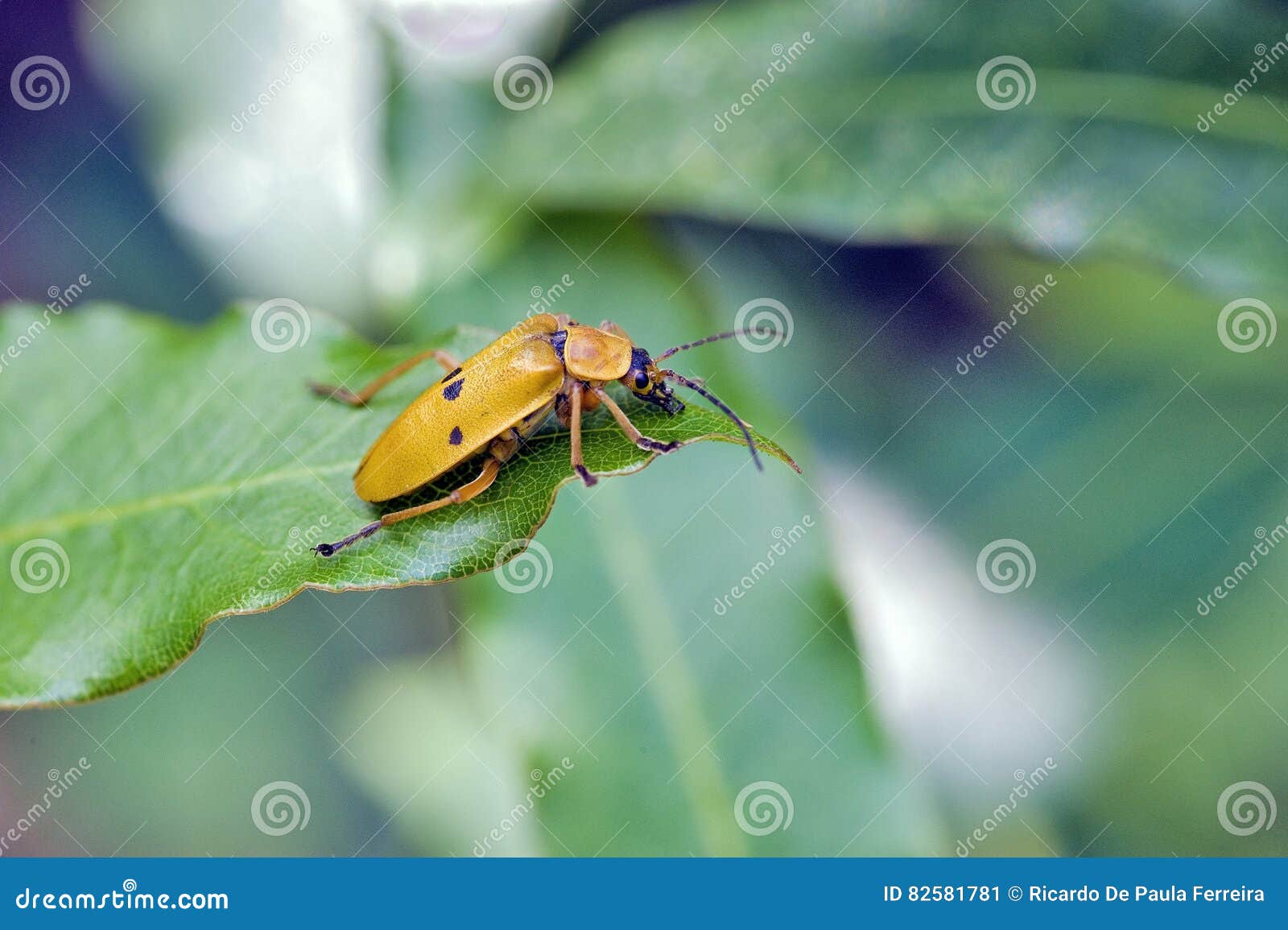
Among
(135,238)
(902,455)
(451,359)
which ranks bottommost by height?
(135,238)

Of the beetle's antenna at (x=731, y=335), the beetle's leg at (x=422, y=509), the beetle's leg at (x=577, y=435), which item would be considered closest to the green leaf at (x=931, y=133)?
the beetle's antenna at (x=731, y=335)

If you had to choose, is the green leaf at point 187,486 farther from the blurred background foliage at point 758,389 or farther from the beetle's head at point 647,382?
the blurred background foliage at point 758,389

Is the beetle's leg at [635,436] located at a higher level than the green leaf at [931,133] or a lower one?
lower

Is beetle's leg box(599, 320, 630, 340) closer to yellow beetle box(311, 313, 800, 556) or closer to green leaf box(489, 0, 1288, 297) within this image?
yellow beetle box(311, 313, 800, 556)
